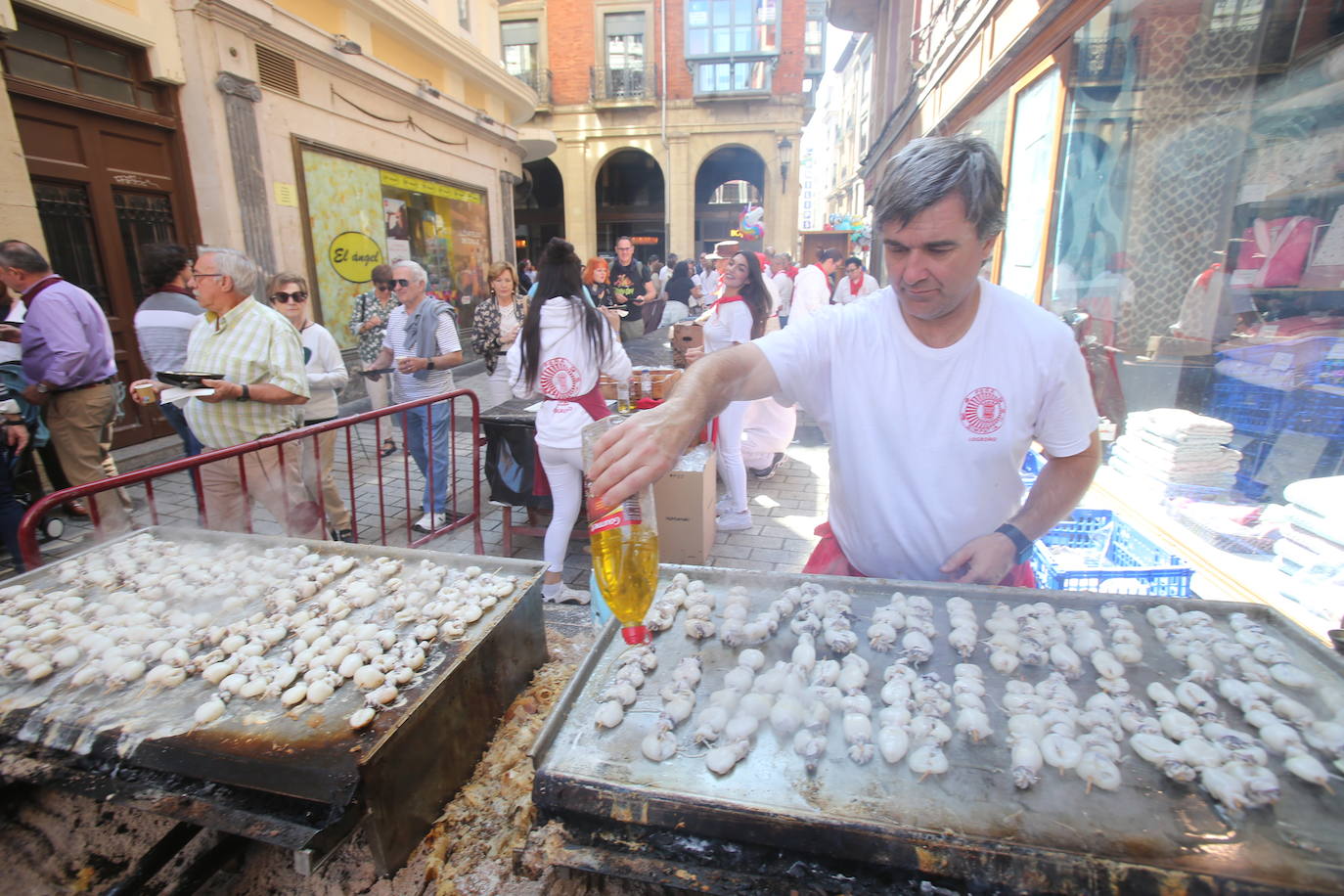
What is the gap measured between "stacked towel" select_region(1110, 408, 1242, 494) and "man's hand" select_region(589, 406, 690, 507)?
11.6 ft

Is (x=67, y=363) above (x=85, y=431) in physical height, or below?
above

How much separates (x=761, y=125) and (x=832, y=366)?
982 inches

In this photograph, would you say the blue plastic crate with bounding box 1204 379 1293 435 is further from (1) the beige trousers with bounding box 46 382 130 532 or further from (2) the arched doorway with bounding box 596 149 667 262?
(2) the arched doorway with bounding box 596 149 667 262

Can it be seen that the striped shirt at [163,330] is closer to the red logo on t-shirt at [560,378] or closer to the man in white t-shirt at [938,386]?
the red logo on t-shirt at [560,378]

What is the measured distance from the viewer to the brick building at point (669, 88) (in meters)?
23.5

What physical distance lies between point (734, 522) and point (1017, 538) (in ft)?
11.5

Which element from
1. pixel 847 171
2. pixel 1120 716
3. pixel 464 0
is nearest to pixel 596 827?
pixel 1120 716

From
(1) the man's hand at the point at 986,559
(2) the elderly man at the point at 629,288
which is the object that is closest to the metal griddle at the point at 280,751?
(1) the man's hand at the point at 986,559

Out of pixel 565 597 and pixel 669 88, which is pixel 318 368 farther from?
pixel 669 88

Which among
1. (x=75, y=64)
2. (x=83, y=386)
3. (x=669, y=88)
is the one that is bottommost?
(x=83, y=386)

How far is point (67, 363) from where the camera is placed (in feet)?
14.6

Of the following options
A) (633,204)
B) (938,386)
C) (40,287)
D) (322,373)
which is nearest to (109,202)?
(40,287)

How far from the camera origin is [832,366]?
1.90 m

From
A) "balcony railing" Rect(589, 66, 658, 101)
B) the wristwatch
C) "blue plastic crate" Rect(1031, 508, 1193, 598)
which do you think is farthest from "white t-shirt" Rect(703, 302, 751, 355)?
"balcony railing" Rect(589, 66, 658, 101)
